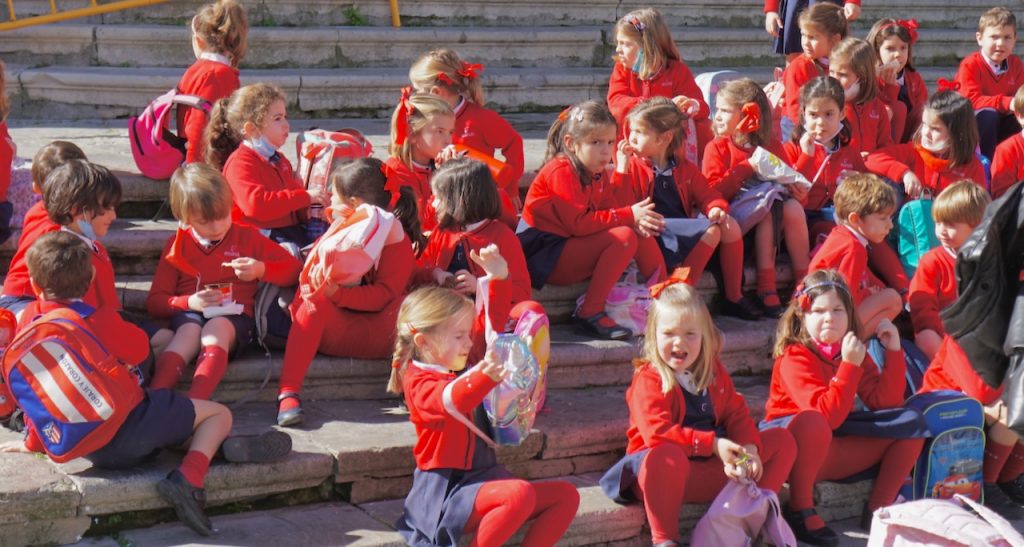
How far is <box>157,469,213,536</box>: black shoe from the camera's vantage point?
4574mm

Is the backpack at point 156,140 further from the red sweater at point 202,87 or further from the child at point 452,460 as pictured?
the child at point 452,460

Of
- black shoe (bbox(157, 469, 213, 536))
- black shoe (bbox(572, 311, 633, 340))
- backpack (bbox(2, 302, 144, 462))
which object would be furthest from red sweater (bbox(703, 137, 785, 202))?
backpack (bbox(2, 302, 144, 462))

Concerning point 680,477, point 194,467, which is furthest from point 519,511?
point 194,467

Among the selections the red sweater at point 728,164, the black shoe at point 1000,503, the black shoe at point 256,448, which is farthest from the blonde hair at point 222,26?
the black shoe at point 1000,503

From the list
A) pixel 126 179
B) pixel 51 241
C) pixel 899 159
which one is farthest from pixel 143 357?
pixel 899 159

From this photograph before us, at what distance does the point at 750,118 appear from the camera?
6.73m

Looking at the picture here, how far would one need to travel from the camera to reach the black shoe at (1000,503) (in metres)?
5.83

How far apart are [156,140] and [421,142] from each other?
1176 millimetres

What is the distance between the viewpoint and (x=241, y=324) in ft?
17.7

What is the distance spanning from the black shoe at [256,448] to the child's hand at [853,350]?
6.70 ft

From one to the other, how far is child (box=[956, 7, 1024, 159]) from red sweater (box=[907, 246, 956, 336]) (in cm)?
189

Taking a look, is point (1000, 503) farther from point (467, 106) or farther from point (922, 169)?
point (467, 106)

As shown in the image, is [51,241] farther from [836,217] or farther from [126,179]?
[836,217]

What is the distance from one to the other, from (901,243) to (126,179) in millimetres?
3519
